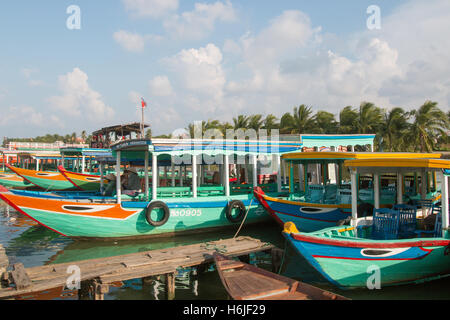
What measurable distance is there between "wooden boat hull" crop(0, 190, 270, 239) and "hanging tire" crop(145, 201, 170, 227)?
0.57 ft

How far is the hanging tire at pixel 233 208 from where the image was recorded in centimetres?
1130

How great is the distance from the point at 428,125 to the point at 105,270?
24234 millimetres

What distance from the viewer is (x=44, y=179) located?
20859mm

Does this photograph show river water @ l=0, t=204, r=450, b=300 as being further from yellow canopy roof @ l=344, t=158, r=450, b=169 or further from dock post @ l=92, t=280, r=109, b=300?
yellow canopy roof @ l=344, t=158, r=450, b=169

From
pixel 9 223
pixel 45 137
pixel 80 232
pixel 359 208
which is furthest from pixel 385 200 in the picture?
pixel 45 137

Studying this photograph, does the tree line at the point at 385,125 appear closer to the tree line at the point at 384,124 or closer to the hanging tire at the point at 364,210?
the tree line at the point at 384,124

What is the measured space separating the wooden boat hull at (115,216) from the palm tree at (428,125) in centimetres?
1821

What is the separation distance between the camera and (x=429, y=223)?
314 inches

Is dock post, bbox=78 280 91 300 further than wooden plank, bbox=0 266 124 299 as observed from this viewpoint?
Yes

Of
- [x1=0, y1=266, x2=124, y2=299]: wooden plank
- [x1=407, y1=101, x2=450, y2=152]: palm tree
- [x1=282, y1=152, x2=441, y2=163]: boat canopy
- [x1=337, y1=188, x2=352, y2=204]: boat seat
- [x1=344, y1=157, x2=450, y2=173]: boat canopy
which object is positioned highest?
[x1=407, y1=101, x2=450, y2=152]: palm tree

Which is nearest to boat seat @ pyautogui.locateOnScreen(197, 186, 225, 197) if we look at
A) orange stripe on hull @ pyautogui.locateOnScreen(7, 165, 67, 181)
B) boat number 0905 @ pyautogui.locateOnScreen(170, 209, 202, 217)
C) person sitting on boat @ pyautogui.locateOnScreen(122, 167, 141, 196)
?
boat number 0905 @ pyautogui.locateOnScreen(170, 209, 202, 217)

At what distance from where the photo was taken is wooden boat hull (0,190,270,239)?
10.1 metres

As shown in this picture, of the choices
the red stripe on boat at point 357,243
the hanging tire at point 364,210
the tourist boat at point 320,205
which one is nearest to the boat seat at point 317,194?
A: the tourist boat at point 320,205
